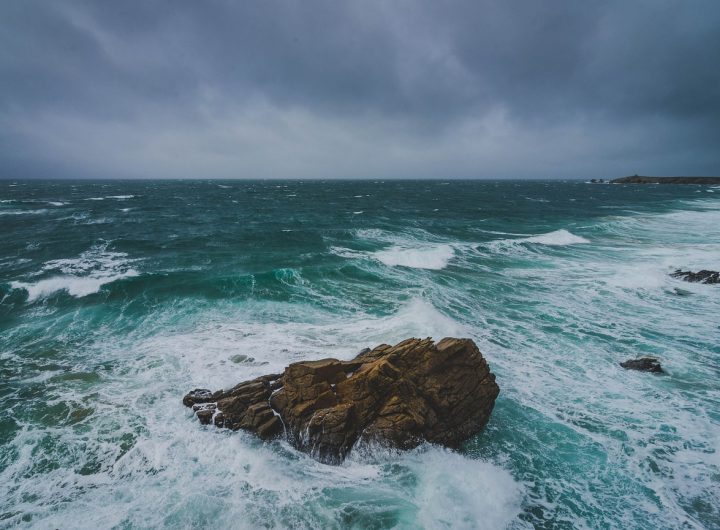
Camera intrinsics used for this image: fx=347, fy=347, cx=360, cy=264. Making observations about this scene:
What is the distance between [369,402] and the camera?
10773mm

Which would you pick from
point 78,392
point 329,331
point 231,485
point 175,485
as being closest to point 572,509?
point 231,485

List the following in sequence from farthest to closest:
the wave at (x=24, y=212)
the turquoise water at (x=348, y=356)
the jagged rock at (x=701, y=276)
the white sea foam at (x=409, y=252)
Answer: the wave at (x=24, y=212), the white sea foam at (x=409, y=252), the jagged rock at (x=701, y=276), the turquoise water at (x=348, y=356)

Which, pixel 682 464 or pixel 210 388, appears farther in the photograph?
pixel 210 388

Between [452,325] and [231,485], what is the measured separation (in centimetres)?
1236

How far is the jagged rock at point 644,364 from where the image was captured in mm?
14242

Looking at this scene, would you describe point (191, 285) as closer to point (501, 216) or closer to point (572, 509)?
point (572, 509)

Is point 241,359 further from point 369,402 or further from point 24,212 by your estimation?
point 24,212

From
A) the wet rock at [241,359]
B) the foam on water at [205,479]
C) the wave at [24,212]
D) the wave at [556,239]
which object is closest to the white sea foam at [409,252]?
the wave at [556,239]

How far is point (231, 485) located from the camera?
9258 millimetres

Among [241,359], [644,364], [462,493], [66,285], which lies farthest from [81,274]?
[644,364]

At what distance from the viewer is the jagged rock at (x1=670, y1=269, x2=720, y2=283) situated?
24062 millimetres

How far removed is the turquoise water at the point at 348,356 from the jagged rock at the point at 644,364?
0.44 metres

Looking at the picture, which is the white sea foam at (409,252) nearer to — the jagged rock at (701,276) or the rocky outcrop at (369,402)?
the jagged rock at (701,276)

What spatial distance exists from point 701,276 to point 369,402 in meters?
27.9
